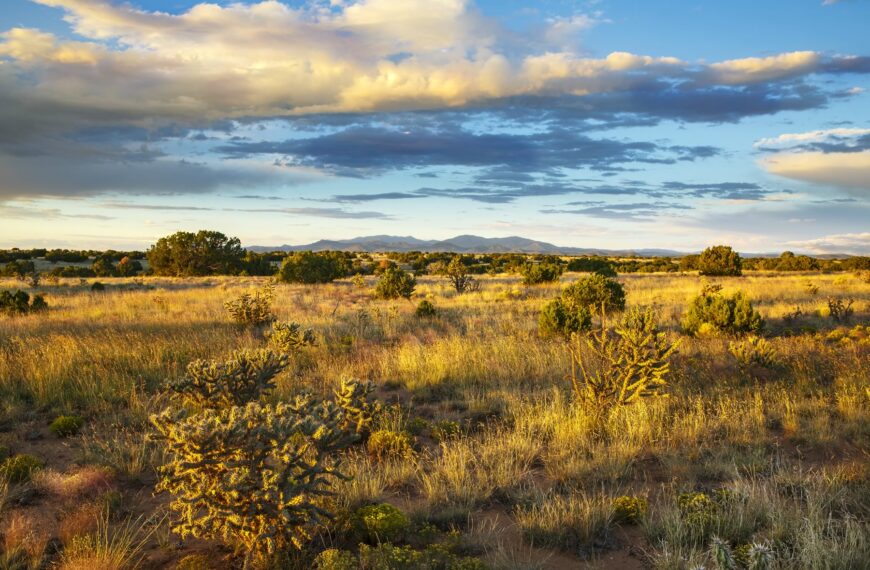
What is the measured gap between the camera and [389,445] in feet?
20.5

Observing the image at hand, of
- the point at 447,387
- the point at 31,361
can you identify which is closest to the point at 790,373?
the point at 447,387

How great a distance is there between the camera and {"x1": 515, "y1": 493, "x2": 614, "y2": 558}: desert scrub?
432 centimetres

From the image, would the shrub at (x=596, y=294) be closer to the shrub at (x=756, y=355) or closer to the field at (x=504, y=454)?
the field at (x=504, y=454)

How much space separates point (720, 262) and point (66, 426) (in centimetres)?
3695

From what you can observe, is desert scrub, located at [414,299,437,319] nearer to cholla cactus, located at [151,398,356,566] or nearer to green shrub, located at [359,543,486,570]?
cholla cactus, located at [151,398,356,566]

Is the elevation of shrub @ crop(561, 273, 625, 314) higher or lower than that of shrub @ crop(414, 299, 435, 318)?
higher

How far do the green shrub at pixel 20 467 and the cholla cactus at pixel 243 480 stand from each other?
2.72 meters

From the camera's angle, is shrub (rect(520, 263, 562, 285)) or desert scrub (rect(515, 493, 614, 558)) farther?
shrub (rect(520, 263, 562, 285))

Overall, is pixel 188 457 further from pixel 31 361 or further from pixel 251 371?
pixel 31 361

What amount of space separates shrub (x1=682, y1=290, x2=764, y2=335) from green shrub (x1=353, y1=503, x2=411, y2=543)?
10.7 m

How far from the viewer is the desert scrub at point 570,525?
4.32m

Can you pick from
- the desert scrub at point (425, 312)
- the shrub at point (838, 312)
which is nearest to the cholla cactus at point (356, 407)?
the desert scrub at point (425, 312)

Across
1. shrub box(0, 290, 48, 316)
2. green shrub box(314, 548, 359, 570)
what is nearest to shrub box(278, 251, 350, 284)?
shrub box(0, 290, 48, 316)

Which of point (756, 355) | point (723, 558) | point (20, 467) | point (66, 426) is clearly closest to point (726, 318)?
point (756, 355)
